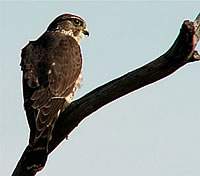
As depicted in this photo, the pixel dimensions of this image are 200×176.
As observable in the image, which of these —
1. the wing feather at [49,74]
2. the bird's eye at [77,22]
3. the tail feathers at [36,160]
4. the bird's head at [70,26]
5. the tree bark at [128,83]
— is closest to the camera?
the tree bark at [128,83]

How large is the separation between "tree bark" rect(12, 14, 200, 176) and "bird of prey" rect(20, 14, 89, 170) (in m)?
0.14

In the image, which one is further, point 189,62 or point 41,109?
point 41,109

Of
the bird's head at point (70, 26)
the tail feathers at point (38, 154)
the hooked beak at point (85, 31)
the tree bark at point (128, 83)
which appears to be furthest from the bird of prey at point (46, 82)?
the hooked beak at point (85, 31)

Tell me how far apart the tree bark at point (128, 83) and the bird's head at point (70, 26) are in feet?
7.64

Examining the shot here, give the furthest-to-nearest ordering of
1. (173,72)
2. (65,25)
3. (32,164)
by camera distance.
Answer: (65,25), (32,164), (173,72)

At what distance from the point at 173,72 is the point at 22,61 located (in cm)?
262

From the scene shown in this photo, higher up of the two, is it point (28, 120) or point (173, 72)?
point (28, 120)

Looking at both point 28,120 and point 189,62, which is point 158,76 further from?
point 28,120

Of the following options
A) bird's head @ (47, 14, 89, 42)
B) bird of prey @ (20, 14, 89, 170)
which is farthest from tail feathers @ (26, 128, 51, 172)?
bird's head @ (47, 14, 89, 42)

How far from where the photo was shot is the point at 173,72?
→ 4.60m

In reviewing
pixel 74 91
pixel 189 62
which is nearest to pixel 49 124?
pixel 74 91

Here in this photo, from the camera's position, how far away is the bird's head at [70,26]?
7.69 meters

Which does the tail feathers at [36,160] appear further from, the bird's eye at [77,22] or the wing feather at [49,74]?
the bird's eye at [77,22]

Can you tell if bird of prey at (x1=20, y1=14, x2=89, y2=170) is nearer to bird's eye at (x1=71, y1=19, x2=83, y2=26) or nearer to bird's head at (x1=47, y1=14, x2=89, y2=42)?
bird's head at (x1=47, y1=14, x2=89, y2=42)
